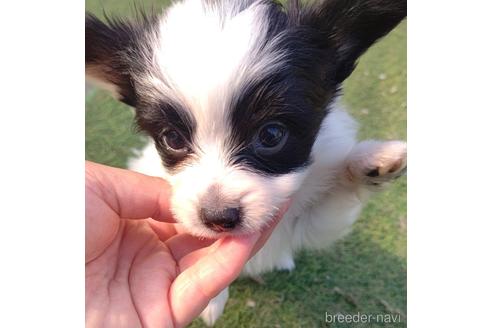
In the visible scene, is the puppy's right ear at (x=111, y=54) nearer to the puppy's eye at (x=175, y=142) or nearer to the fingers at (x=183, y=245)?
the puppy's eye at (x=175, y=142)

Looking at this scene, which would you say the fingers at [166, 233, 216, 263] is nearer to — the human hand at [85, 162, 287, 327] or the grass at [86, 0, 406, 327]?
the human hand at [85, 162, 287, 327]

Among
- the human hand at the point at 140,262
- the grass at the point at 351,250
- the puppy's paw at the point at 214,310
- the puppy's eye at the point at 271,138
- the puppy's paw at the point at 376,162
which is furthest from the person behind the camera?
Answer: the puppy's paw at the point at 214,310

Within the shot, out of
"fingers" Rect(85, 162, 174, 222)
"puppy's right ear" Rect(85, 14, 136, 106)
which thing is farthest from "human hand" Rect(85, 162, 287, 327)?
"puppy's right ear" Rect(85, 14, 136, 106)

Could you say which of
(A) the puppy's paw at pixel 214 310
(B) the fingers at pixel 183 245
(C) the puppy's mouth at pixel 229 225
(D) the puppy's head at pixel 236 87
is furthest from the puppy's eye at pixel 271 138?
(A) the puppy's paw at pixel 214 310
